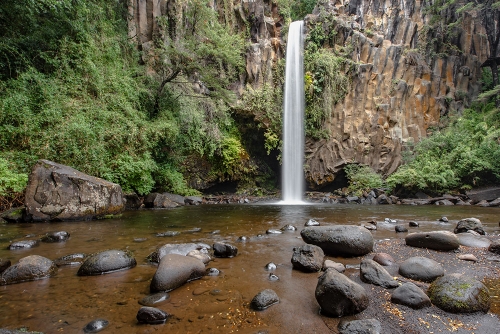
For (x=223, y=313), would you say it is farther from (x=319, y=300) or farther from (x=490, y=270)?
(x=490, y=270)

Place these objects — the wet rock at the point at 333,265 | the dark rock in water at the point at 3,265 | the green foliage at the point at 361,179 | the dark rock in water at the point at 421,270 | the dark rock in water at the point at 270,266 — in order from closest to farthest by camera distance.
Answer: the dark rock in water at the point at 421,270, the dark rock in water at the point at 3,265, the wet rock at the point at 333,265, the dark rock in water at the point at 270,266, the green foliage at the point at 361,179

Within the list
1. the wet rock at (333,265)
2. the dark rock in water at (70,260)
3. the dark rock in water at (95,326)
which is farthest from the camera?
the dark rock in water at (70,260)

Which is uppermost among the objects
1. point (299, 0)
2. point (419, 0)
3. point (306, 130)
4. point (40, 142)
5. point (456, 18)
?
point (299, 0)

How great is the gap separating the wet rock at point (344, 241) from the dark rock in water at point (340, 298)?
6.19 feet

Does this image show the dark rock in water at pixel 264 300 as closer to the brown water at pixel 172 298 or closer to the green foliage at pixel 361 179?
the brown water at pixel 172 298

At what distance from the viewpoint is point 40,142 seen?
30.8 feet

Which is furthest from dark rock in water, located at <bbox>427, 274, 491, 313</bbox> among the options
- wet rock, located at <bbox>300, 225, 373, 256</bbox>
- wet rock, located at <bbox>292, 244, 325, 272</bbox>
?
wet rock, located at <bbox>300, 225, 373, 256</bbox>

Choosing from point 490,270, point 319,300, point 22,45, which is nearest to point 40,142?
point 22,45

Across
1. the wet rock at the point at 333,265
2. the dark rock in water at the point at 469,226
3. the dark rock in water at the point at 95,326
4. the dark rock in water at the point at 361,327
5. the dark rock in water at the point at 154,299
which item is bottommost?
the dark rock in water at the point at 469,226

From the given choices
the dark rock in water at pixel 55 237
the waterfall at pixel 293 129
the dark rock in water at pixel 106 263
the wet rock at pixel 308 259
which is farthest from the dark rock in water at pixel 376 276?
the waterfall at pixel 293 129

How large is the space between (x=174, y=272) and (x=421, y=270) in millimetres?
3463

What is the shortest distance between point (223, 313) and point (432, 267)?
3.02 m

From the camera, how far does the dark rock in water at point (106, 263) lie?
13.3ft

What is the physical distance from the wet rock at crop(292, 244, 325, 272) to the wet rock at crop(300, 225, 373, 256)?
51cm
